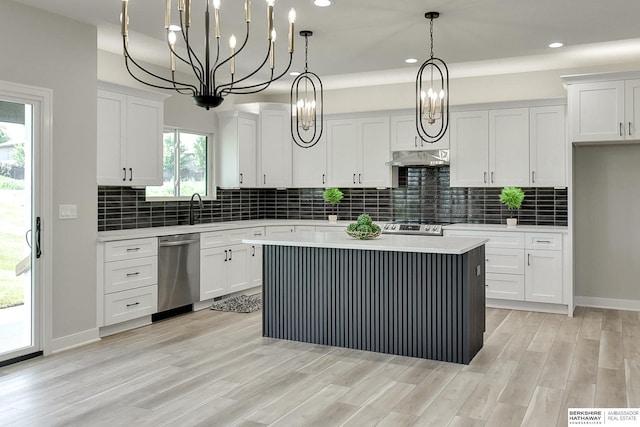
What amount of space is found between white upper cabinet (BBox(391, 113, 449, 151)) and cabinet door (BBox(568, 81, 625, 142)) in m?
1.60

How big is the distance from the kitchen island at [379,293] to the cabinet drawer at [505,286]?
1680 millimetres

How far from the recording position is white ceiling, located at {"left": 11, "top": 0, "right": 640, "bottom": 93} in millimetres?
4035

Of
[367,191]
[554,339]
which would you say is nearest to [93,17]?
[367,191]

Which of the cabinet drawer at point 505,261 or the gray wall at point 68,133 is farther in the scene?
the cabinet drawer at point 505,261

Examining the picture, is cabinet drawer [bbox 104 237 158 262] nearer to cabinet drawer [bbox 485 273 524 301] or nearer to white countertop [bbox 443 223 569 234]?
white countertop [bbox 443 223 569 234]

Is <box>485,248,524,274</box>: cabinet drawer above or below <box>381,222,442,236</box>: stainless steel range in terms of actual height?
below

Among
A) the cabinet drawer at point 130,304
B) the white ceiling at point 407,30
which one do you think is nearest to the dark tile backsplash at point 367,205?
the cabinet drawer at point 130,304

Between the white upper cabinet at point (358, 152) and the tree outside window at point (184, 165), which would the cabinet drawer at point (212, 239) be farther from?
the white upper cabinet at point (358, 152)

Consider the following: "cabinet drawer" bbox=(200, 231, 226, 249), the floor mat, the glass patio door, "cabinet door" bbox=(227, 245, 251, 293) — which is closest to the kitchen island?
the floor mat

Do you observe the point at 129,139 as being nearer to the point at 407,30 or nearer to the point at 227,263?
the point at 227,263

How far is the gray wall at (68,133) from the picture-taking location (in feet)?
13.5

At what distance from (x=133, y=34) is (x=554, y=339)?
460 centimetres

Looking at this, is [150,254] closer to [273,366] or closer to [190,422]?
[273,366]

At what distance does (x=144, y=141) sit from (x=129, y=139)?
7.8 inches
